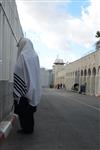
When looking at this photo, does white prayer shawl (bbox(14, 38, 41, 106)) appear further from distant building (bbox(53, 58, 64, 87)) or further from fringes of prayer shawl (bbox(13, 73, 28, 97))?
distant building (bbox(53, 58, 64, 87))

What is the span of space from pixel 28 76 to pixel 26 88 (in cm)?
31

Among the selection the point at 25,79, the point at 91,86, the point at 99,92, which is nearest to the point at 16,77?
the point at 25,79

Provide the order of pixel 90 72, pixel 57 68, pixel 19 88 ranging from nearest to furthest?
pixel 19 88, pixel 90 72, pixel 57 68

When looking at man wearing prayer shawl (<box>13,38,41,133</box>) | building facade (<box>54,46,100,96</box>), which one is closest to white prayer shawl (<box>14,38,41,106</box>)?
man wearing prayer shawl (<box>13,38,41,133</box>)

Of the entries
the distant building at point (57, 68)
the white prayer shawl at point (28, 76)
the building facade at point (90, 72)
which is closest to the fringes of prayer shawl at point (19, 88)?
the white prayer shawl at point (28, 76)

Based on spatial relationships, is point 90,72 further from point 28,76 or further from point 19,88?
point 19,88

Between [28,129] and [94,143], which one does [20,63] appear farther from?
[94,143]

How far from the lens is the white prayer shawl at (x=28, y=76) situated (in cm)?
1177

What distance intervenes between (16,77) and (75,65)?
9008 cm

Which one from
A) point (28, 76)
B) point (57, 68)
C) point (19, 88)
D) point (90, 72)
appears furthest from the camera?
point (57, 68)

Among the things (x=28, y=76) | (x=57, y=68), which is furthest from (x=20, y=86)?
(x=57, y=68)

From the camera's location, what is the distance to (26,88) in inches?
466

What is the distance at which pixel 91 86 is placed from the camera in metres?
71.6

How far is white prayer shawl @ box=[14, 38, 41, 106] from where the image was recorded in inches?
463
